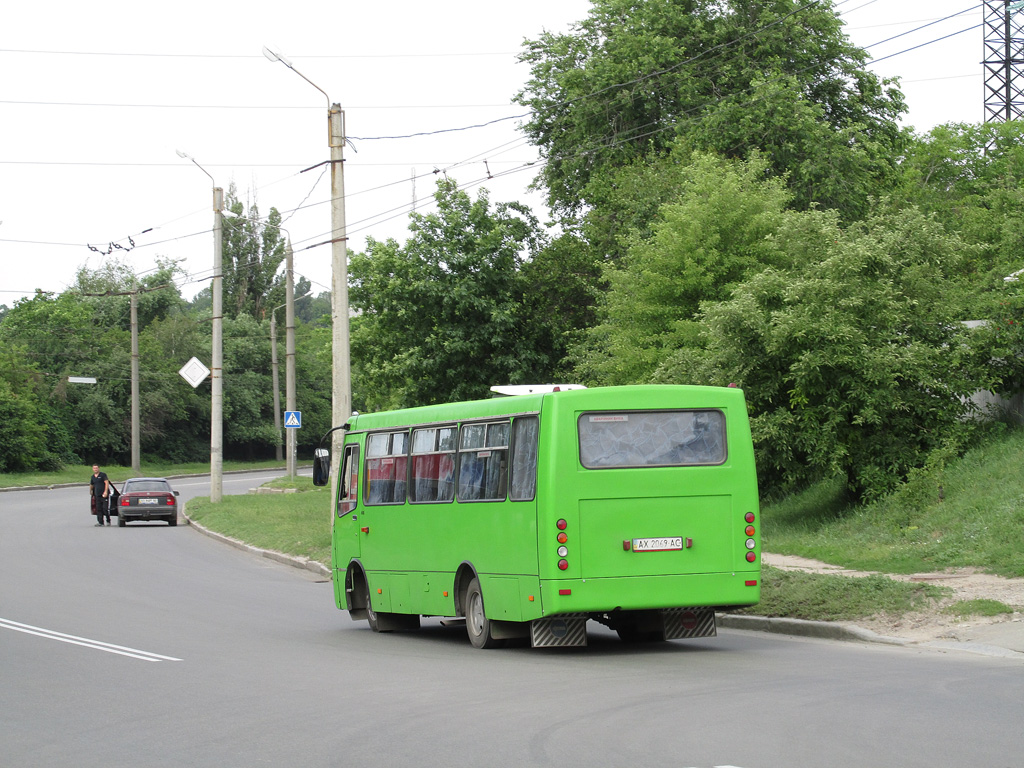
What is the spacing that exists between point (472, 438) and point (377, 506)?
269 cm

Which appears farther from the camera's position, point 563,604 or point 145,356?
point 145,356

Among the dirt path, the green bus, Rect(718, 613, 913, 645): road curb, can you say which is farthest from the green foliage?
the green bus

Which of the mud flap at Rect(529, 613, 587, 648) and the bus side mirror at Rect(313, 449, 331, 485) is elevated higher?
the bus side mirror at Rect(313, 449, 331, 485)

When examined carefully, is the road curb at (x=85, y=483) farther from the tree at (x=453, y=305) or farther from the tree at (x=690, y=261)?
the tree at (x=690, y=261)

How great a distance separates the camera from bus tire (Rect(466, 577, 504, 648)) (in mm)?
13219

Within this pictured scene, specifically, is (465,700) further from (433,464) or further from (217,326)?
(217,326)

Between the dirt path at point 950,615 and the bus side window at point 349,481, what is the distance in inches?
245

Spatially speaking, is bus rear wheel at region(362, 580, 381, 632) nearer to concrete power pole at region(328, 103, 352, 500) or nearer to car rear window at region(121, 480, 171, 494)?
concrete power pole at region(328, 103, 352, 500)

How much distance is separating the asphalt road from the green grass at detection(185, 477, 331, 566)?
11.0 m

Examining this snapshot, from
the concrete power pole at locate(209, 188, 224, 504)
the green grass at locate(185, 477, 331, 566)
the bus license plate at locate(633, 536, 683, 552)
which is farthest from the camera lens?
the concrete power pole at locate(209, 188, 224, 504)

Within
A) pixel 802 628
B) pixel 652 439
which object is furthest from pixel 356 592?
pixel 802 628

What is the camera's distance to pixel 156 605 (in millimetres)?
18453

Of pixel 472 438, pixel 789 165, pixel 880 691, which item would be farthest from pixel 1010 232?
pixel 880 691

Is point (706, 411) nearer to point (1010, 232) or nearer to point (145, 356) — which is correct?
point (1010, 232)
